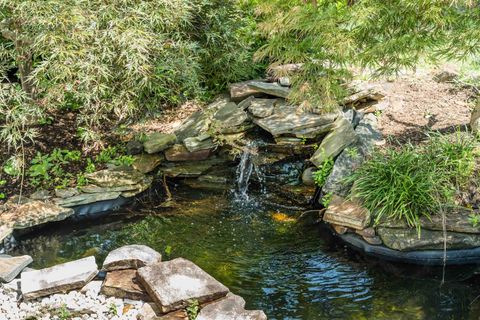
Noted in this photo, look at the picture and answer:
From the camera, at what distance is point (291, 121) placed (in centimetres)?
599

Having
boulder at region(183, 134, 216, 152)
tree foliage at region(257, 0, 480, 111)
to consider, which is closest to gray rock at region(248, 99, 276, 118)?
boulder at region(183, 134, 216, 152)

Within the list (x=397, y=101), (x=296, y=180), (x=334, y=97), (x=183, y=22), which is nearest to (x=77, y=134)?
(x=183, y=22)

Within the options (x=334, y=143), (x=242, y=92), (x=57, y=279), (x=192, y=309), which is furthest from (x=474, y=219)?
(x=57, y=279)

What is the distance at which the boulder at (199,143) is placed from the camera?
6016mm

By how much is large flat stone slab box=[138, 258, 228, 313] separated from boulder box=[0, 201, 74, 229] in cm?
186

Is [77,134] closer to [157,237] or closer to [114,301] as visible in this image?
[157,237]

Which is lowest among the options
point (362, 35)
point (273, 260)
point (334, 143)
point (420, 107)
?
point (273, 260)

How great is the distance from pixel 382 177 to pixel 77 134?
357 centimetres

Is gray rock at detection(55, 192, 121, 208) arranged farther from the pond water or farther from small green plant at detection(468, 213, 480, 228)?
Answer: small green plant at detection(468, 213, 480, 228)

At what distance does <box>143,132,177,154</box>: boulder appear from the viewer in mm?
5938

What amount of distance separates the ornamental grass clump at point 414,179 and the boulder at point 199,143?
5.80 ft

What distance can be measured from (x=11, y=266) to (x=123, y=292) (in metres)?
1.03

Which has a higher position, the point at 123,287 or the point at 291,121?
the point at 291,121

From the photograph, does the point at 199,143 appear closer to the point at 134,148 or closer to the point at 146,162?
the point at 146,162
